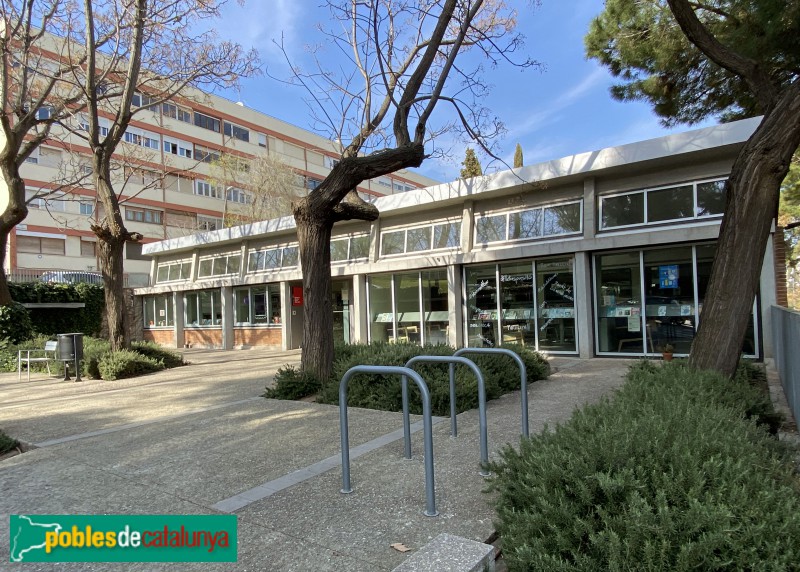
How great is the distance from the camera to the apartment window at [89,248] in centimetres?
3368

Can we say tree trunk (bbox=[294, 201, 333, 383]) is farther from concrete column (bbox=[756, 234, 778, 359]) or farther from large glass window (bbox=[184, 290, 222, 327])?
large glass window (bbox=[184, 290, 222, 327])

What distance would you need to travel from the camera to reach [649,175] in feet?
36.6

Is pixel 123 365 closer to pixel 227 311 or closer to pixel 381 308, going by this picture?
pixel 381 308

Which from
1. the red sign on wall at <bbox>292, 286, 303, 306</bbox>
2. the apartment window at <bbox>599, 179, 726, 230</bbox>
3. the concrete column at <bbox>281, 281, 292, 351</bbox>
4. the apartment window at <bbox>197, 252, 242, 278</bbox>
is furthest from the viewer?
the apartment window at <bbox>197, 252, 242, 278</bbox>

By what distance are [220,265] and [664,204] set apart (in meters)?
16.7

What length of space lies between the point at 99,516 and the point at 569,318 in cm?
1063

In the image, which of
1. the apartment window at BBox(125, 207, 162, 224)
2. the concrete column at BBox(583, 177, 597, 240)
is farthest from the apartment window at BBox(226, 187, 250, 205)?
the concrete column at BBox(583, 177, 597, 240)

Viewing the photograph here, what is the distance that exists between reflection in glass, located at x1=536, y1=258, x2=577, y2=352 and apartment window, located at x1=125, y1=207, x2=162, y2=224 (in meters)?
32.6

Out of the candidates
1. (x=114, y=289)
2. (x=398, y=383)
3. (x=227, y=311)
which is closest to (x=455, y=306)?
(x=398, y=383)

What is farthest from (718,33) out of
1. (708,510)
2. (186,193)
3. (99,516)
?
(186,193)

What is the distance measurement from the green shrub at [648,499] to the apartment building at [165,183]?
25.5m

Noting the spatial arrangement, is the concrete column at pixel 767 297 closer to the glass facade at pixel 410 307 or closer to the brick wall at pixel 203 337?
the glass facade at pixel 410 307

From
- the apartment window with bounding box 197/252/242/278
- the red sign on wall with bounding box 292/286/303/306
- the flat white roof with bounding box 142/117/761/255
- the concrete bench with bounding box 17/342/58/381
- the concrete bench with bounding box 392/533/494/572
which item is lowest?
the concrete bench with bounding box 392/533/494/572

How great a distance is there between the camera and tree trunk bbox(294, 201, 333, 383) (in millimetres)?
8141
